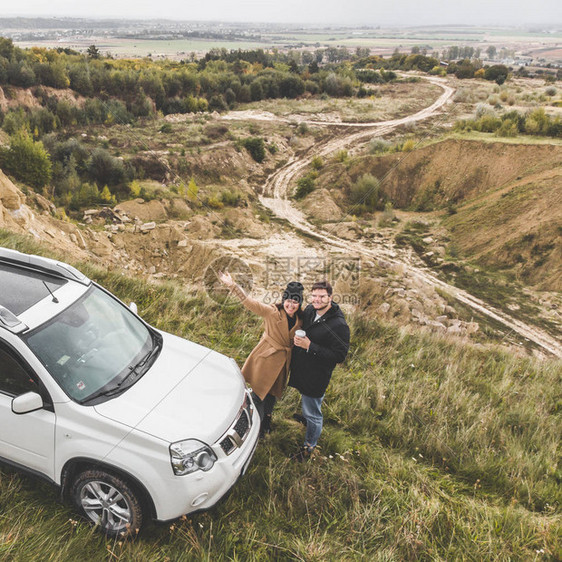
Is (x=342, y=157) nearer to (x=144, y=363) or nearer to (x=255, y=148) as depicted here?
(x=255, y=148)

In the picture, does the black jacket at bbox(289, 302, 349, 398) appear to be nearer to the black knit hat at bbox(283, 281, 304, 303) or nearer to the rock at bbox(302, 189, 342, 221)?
the black knit hat at bbox(283, 281, 304, 303)

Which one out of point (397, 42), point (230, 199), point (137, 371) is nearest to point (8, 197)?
point (137, 371)

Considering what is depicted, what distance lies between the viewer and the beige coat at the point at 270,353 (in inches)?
161

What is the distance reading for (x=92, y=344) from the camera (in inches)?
143

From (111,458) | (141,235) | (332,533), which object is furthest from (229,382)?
(141,235)

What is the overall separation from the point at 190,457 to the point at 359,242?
706 inches

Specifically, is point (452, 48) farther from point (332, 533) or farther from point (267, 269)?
point (332, 533)

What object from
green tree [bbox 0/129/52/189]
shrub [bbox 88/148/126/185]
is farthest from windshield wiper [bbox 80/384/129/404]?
shrub [bbox 88/148/126/185]

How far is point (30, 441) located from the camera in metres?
3.22

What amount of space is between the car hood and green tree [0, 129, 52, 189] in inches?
712

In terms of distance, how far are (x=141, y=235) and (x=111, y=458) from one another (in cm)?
1444

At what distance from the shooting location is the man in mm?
3781

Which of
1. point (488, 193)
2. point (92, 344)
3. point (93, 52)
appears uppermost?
point (93, 52)

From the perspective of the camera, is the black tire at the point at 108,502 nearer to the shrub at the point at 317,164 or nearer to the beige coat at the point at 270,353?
the beige coat at the point at 270,353
